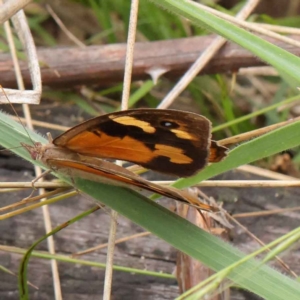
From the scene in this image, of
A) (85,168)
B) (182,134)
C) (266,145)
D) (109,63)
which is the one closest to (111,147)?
(85,168)

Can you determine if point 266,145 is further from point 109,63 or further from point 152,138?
point 109,63

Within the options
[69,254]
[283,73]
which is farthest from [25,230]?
[283,73]

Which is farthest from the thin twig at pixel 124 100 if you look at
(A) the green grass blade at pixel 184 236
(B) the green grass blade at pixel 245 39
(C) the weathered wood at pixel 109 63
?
(C) the weathered wood at pixel 109 63

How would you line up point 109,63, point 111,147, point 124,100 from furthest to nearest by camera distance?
1. point 109,63
2. point 124,100
3. point 111,147

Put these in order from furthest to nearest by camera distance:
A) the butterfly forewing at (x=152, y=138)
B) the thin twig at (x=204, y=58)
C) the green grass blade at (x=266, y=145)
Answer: the thin twig at (x=204, y=58), the green grass blade at (x=266, y=145), the butterfly forewing at (x=152, y=138)

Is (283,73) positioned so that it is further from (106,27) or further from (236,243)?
(106,27)

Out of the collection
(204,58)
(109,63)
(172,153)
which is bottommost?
(172,153)

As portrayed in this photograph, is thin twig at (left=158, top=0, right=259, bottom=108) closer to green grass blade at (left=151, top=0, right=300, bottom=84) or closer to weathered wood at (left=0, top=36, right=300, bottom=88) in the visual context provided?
weathered wood at (left=0, top=36, right=300, bottom=88)

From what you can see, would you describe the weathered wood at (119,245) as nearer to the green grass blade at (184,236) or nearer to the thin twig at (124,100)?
the thin twig at (124,100)
